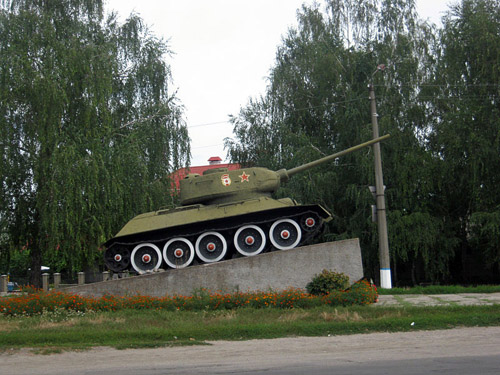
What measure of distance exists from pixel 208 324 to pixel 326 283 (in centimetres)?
417

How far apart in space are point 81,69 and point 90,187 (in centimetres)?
501

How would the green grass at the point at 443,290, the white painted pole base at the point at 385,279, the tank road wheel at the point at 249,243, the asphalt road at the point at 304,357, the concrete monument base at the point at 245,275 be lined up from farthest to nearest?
the white painted pole base at the point at 385,279
the green grass at the point at 443,290
the tank road wheel at the point at 249,243
the concrete monument base at the point at 245,275
the asphalt road at the point at 304,357

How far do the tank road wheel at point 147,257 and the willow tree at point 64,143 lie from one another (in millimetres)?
5574

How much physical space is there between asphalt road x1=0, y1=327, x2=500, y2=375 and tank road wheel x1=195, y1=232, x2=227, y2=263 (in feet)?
20.2

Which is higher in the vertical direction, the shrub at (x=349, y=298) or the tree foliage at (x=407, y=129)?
the tree foliage at (x=407, y=129)

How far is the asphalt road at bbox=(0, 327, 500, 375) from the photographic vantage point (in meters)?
7.79

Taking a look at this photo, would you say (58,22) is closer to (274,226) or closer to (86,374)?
(274,226)

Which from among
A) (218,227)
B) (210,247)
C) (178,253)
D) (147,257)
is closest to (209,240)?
(210,247)

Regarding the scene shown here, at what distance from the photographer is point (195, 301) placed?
14.8m

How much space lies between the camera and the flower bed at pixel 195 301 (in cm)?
1435

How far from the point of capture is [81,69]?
23828 mm

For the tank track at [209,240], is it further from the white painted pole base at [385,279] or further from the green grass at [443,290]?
the white painted pole base at [385,279]

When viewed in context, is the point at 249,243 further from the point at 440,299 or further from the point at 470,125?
the point at 470,125

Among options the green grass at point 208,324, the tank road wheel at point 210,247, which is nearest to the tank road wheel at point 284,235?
the tank road wheel at point 210,247
